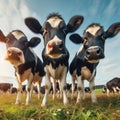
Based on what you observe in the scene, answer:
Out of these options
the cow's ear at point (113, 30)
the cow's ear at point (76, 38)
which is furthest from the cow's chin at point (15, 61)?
the cow's ear at point (113, 30)

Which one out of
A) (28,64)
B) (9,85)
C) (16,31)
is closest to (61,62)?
(28,64)

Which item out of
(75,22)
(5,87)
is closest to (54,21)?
(75,22)

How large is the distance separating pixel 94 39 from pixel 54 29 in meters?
1.50

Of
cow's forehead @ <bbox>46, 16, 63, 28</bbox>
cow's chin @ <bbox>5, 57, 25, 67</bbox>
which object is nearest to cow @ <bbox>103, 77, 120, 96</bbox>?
cow's forehead @ <bbox>46, 16, 63, 28</bbox>

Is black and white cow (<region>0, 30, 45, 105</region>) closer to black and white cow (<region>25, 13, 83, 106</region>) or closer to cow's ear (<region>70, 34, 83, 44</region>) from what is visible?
black and white cow (<region>25, 13, 83, 106</region>)

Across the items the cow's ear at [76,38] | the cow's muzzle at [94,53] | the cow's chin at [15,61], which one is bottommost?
the cow's muzzle at [94,53]

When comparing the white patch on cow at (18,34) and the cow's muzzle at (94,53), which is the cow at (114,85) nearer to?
the white patch on cow at (18,34)

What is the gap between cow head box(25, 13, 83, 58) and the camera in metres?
10.4

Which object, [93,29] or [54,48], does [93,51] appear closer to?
[54,48]

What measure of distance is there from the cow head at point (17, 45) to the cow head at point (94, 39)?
6.02 ft

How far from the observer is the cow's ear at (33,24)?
41.8ft

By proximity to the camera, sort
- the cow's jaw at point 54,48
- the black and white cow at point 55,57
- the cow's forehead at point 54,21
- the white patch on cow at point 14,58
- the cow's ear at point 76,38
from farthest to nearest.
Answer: the cow's ear at point 76,38 < the cow's forehead at point 54,21 < the white patch on cow at point 14,58 < the black and white cow at point 55,57 < the cow's jaw at point 54,48

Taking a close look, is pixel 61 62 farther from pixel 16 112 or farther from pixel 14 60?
pixel 16 112

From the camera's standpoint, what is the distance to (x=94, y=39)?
458 inches
